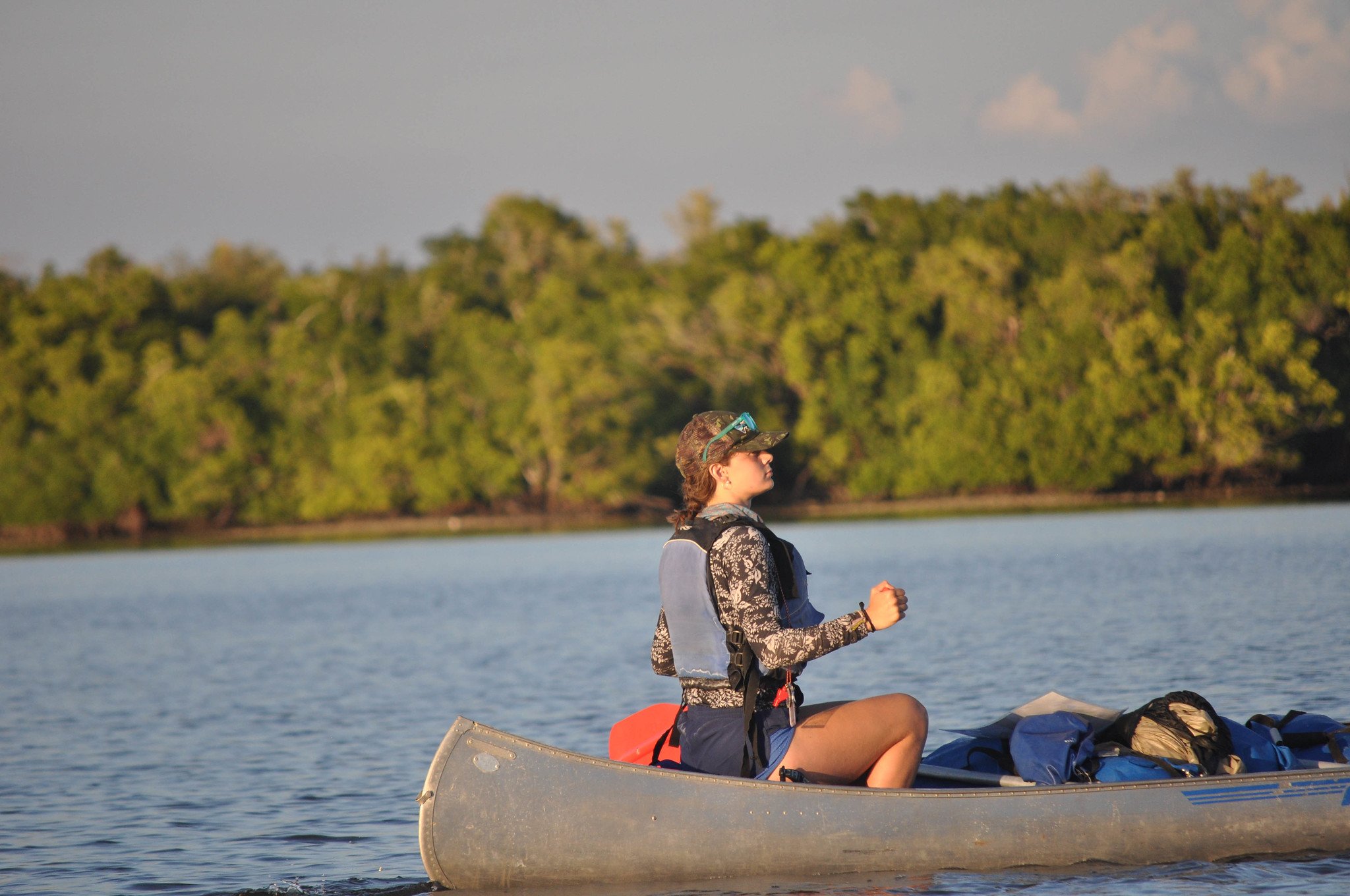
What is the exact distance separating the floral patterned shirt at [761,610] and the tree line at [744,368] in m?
45.2

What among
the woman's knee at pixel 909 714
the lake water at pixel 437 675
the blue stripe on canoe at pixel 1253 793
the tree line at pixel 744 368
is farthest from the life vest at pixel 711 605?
the tree line at pixel 744 368

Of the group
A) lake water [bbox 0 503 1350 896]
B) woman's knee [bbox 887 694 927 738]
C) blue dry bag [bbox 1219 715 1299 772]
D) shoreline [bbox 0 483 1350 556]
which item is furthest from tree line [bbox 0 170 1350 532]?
woman's knee [bbox 887 694 927 738]

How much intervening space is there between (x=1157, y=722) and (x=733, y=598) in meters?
2.31

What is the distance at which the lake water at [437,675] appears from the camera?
24.7 ft

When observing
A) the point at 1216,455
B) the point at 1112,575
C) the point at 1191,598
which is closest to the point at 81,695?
the point at 1191,598

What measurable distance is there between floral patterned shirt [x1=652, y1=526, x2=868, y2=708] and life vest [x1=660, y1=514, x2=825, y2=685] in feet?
0.12

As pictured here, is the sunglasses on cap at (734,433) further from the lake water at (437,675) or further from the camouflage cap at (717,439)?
the lake water at (437,675)

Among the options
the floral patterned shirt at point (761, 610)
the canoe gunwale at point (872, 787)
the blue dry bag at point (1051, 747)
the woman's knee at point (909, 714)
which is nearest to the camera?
the floral patterned shirt at point (761, 610)

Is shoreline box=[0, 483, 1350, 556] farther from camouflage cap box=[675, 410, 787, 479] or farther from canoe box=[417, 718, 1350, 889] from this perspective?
camouflage cap box=[675, 410, 787, 479]

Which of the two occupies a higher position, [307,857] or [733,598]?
[733,598]

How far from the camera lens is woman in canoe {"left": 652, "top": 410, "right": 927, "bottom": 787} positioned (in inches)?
209

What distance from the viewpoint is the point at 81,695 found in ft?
47.7

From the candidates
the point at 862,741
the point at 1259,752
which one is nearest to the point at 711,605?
the point at 862,741

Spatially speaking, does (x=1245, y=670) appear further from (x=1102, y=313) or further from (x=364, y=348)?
(x=364, y=348)
